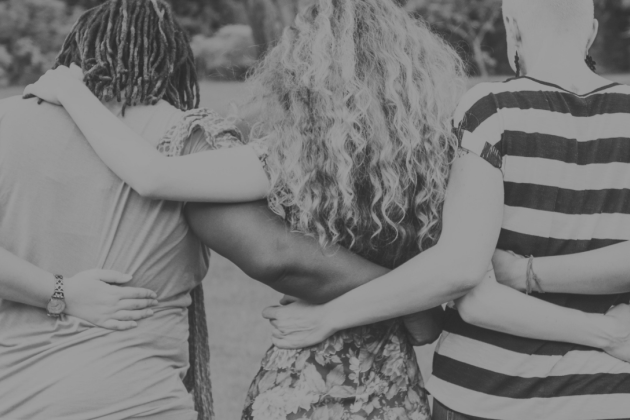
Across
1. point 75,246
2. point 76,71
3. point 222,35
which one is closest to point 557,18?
point 76,71

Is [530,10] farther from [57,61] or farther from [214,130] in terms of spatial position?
[57,61]

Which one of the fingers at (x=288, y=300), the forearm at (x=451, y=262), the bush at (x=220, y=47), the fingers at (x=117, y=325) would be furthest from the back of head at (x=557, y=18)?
the bush at (x=220, y=47)

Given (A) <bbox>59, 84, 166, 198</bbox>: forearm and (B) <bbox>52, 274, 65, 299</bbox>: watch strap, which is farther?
(B) <bbox>52, 274, 65, 299</bbox>: watch strap

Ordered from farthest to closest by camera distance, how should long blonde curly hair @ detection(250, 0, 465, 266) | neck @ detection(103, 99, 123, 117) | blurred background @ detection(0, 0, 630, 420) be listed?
blurred background @ detection(0, 0, 630, 420)
neck @ detection(103, 99, 123, 117)
long blonde curly hair @ detection(250, 0, 465, 266)

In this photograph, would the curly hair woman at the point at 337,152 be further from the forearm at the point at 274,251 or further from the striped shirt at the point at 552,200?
the striped shirt at the point at 552,200

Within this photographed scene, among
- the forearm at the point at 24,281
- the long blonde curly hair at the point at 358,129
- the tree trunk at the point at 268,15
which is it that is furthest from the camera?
the tree trunk at the point at 268,15

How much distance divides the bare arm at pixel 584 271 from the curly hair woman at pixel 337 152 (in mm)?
272

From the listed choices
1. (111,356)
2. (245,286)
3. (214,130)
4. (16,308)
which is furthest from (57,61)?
(245,286)

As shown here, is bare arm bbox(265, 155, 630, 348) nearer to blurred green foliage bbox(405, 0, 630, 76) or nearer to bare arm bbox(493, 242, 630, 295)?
bare arm bbox(493, 242, 630, 295)

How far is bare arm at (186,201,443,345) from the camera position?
2.09 metres

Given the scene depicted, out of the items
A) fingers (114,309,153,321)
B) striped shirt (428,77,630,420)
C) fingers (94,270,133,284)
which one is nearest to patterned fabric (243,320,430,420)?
striped shirt (428,77,630,420)

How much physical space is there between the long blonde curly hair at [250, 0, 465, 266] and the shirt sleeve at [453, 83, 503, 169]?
0.04 m

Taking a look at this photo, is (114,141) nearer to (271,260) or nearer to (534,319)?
(271,260)

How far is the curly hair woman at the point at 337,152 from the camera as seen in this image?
2049mm
